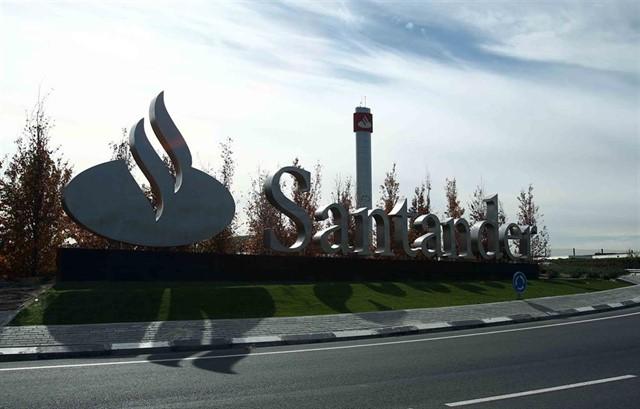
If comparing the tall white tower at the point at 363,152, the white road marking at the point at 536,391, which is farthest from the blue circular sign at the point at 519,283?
the tall white tower at the point at 363,152

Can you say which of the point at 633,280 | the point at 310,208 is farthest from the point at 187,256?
the point at 633,280

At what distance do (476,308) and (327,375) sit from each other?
12056mm

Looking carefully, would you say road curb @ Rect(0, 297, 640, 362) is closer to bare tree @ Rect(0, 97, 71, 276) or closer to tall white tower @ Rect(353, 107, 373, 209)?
bare tree @ Rect(0, 97, 71, 276)

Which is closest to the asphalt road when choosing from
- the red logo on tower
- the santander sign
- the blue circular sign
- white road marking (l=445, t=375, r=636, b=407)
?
white road marking (l=445, t=375, r=636, b=407)

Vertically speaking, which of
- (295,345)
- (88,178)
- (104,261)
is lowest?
(295,345)

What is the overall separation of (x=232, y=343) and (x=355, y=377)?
183 inches

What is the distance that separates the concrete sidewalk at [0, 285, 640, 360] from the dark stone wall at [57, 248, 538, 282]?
6446 millimetres

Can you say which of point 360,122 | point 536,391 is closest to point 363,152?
point 360,122

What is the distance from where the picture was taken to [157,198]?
22.2 metres

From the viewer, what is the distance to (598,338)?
14758 mm

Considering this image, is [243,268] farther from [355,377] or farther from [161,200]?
[355,377]

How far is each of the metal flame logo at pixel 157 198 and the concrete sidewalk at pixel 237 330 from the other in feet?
20.6

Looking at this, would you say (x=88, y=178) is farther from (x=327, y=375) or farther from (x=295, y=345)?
(x=327, y=375)

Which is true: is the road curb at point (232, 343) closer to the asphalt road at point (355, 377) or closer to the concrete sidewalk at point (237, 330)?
the concrete sidewalk at point (237, 330)
